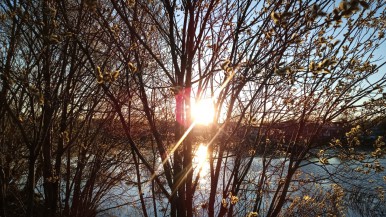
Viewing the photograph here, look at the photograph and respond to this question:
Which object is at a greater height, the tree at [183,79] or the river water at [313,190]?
the tree at [183,79]

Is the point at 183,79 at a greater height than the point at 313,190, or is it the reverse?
the point at 183,79

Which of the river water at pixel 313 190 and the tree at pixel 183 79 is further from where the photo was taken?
the river water at pixel 313 190

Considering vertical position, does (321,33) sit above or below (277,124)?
above

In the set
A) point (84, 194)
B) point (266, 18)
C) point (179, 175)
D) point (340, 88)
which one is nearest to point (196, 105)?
point (179, 175)

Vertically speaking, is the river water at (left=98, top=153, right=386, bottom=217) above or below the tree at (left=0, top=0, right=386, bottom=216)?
below

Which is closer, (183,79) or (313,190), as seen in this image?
(183,79)

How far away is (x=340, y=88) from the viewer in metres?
5.05

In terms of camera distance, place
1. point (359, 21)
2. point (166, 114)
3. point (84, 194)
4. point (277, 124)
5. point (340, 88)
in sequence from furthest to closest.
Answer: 1. point (84, 194)
2. point (166, 114)
3. point (277, 124)
4. point (340, 88)
5. point (359, 21)

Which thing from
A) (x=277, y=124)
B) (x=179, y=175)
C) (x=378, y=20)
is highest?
(x=378, y=20)

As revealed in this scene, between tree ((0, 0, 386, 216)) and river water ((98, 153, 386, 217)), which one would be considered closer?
tree ((0, 0, 386, 216))

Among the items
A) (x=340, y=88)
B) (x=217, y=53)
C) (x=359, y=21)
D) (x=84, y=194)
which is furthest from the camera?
(x=84, y=194)

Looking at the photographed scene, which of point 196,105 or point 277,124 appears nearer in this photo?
point 196,105

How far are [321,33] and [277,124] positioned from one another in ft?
6.27

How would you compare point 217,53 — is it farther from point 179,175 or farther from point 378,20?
point 378,20
